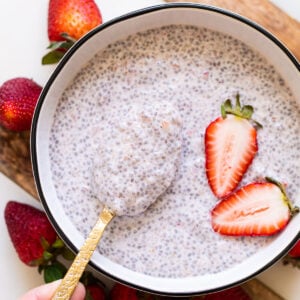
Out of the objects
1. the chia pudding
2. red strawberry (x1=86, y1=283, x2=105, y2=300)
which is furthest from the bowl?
red strawberry (x1=86, y1=283, x2=105, y2=300)

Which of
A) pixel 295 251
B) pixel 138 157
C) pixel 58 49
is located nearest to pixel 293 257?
pixel 295 251

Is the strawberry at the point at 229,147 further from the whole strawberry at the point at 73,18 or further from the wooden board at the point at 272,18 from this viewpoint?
the whole strawberry at the point at 73,18

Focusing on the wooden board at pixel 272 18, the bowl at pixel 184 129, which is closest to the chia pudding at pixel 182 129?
the bowl at pixel 184 129

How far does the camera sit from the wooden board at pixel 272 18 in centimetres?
152

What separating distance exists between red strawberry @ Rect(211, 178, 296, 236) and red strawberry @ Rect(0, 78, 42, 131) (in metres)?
0.50

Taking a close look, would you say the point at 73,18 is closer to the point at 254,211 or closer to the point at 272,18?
the point at 272,18

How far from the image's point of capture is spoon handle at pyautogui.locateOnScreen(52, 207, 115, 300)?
1374 millimetres

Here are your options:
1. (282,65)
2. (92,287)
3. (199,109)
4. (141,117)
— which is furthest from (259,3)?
(92,287)

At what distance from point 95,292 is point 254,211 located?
43 cm

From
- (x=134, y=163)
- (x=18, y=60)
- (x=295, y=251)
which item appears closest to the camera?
(x=134, y=163)

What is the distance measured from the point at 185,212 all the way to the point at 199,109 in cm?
24

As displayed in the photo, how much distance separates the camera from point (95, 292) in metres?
1.54

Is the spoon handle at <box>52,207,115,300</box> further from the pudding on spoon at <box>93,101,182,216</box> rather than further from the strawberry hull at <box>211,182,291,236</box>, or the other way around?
the strawberry hull at <box>211,182,291,236</box>

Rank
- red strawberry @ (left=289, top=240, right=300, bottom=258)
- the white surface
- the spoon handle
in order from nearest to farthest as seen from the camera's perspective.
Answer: the spoon handle, red strawberry @ (left=289, top=240, right=300, bottom=258), the white surface
